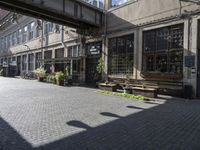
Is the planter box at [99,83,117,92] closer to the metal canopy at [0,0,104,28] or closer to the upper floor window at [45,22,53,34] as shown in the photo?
the metal canopy at [0,0,104,28]

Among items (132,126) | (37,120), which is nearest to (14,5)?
(37,120)

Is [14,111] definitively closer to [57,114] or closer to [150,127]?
[57,114]

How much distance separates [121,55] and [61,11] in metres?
5.72

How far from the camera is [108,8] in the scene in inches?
715

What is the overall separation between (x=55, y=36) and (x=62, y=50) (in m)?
2.18

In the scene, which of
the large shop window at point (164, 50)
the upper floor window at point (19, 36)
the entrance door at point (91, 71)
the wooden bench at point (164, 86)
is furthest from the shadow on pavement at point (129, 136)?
the upper floor window at point (19, 36)

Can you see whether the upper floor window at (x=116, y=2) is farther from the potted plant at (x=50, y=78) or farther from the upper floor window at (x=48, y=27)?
the upper floor window at (x=48, y=27)

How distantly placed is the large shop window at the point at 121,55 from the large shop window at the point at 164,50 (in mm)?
1384

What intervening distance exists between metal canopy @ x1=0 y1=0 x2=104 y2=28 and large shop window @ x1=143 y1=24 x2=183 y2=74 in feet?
18.0

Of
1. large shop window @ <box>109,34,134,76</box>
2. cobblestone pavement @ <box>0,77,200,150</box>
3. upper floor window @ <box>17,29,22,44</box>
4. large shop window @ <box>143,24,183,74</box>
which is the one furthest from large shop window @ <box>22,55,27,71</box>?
cobblestone pavement @ <box>0,77,200,150</box>

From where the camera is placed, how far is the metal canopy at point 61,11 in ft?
46.6

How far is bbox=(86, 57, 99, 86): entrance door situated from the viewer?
64.1 feet

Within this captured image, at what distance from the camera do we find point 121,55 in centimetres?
1669

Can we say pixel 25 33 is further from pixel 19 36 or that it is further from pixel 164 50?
pixel 164 50
